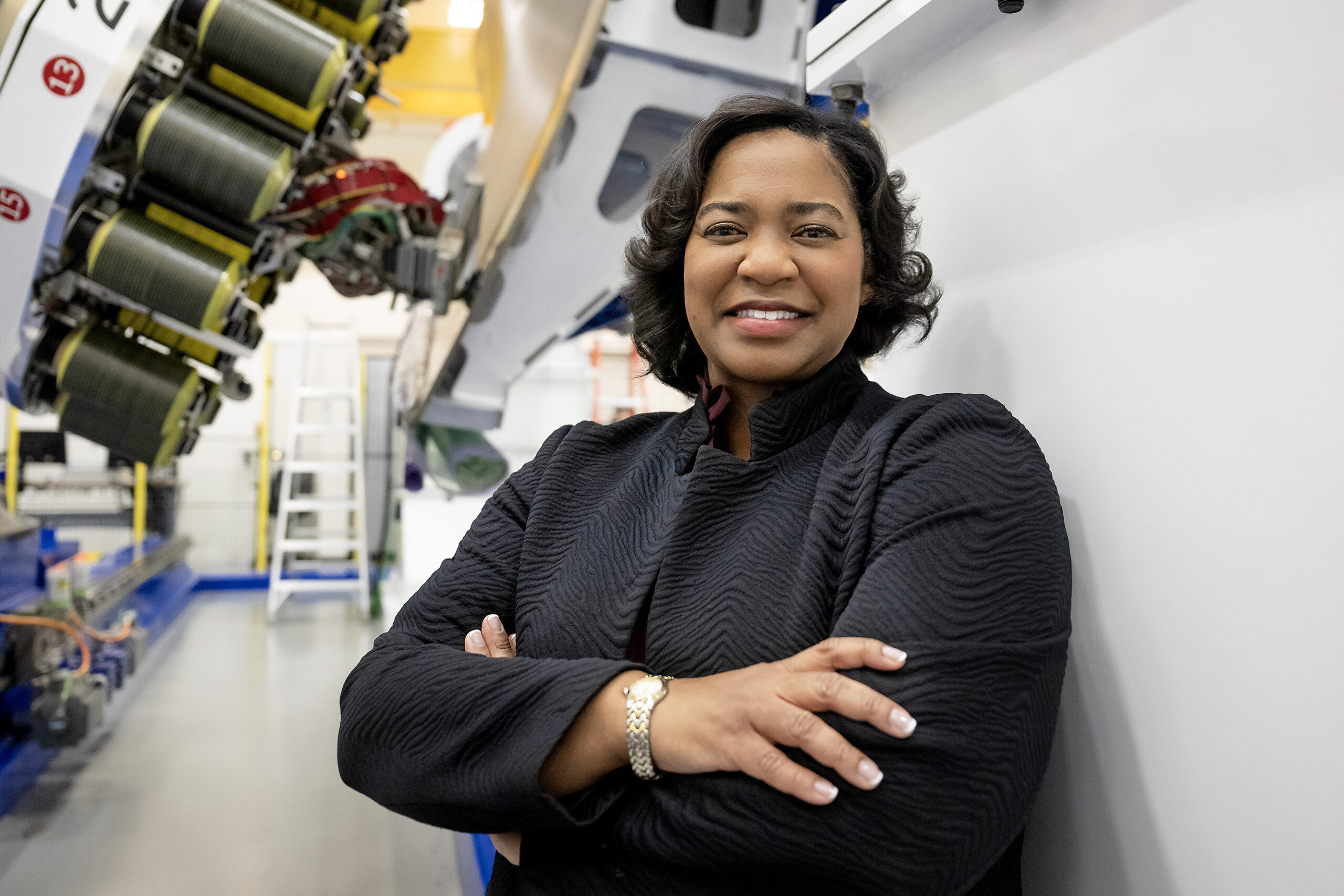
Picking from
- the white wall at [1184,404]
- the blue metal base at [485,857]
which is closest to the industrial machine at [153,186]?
the blue metal base at [485,857]

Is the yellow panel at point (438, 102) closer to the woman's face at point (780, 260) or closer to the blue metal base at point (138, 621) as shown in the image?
the blue metal base at point (138, 621)

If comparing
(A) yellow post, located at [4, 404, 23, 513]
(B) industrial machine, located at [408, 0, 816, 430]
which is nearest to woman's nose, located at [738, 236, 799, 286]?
(B) industrial machine, located at [408, 0, 816, 430]

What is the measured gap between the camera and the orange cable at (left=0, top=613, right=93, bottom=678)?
2.84 meters

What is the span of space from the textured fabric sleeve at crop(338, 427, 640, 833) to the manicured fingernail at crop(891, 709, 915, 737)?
0.71ft

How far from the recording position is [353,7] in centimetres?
247

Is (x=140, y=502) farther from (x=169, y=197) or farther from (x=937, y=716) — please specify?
(x=937, y=716)

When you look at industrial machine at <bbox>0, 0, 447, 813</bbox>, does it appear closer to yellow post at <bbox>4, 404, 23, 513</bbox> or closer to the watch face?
the watch face

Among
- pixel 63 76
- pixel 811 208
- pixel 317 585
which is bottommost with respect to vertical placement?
pixel 317 585

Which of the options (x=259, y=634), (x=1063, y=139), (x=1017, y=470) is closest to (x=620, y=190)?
(x=1063, y=139)

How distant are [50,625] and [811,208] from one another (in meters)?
2.99

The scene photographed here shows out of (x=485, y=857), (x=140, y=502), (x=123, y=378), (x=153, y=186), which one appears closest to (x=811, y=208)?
(x=485, y=857)

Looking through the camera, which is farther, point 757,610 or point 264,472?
point 264,472

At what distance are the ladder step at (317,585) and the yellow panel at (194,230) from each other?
3.77 meters

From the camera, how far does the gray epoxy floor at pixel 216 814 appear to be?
7.91ft
